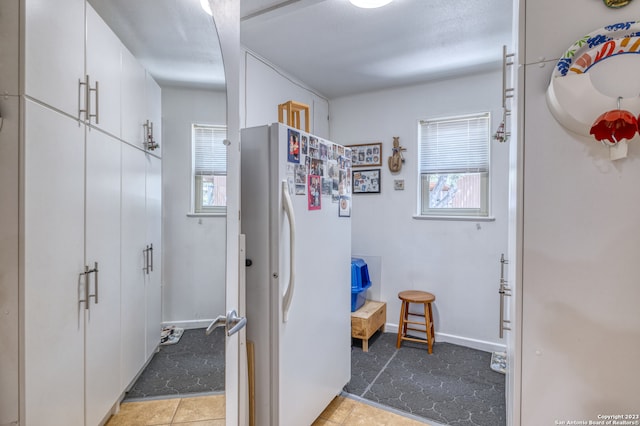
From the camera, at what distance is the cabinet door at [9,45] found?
1.98 feet

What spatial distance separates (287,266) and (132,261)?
2.48 ft

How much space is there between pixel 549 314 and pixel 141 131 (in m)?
1.38

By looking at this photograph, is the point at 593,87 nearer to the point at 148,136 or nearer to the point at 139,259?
the point at 148,136

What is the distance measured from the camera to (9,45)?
0.61 meters

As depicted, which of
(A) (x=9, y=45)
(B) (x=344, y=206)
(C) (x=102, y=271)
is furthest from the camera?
(B) (x=344, y=206)

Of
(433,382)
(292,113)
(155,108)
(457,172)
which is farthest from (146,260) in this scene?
(457,172)

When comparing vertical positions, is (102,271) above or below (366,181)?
below

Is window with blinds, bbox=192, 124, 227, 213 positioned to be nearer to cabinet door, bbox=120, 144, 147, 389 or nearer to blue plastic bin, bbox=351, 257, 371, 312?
cabinet door, bbox=120, 144, 147, 389

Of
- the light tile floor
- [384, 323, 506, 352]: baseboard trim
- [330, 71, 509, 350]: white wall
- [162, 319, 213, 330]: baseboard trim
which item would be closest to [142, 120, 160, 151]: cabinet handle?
[162, 319, 213, 330]: baseboard trim

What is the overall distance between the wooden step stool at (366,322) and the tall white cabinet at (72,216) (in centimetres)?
215

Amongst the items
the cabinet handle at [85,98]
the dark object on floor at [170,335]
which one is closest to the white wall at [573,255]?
the dark object on floor at [170,335]

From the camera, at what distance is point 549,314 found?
1.00 meters

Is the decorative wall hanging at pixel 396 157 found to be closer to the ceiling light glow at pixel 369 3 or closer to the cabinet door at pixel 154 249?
the ceiling light glow at pixel 369 3

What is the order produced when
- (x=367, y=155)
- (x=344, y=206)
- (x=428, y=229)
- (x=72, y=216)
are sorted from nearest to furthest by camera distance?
(x=72, y=216), (x=344, y=206), (x=428, y=229), (x=367, y=155)
